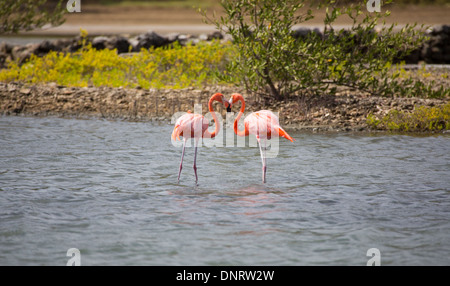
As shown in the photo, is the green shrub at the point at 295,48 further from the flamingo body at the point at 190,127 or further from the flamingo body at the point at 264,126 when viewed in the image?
the flamingo body at the point at 190,127

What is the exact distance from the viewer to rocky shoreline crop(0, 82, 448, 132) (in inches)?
501

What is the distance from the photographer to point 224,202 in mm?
7523

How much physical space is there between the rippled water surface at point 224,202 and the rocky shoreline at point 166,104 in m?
1.29

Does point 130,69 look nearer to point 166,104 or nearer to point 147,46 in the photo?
point 166,104

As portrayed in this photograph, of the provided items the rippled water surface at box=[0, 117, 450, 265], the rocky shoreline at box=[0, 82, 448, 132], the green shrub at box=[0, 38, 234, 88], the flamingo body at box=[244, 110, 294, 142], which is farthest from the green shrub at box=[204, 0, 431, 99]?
the flamingo body at box=[244, 110, 294, 142]

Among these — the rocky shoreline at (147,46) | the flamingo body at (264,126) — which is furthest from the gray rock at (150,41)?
the flamingo body at (264,126)

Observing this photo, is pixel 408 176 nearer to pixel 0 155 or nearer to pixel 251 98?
pixel 251 98

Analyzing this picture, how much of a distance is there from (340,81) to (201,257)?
8418mm

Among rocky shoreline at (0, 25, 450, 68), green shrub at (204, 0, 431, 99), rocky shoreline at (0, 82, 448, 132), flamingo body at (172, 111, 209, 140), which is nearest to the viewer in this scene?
flamingo body at (172, 111, 209, 140)

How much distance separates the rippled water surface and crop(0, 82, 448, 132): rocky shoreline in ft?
4.24

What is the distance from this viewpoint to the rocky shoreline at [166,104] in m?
12.7

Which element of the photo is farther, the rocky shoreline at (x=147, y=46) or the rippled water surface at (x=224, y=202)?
the rocky shoreline at (x=147, y=46)

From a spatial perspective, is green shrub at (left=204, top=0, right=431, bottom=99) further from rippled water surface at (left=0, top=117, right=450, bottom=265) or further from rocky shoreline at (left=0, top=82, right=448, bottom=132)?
rippled water surface at (left=0, top=117, right=450, bottom=265)

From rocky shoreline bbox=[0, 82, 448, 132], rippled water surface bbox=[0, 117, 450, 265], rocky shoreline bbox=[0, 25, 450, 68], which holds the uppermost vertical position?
rocky shoreline bbox=[0, 25, 450, 68]
